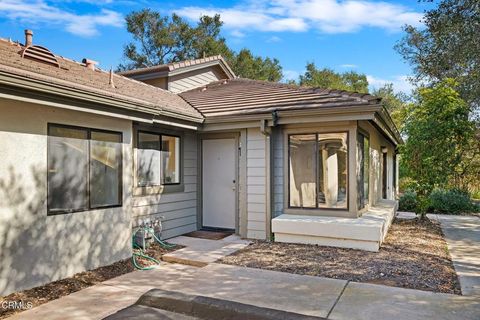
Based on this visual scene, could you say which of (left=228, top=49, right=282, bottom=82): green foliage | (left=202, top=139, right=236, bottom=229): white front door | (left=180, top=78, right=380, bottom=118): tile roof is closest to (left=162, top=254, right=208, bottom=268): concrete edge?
(left=202, top=139, right=236, bottom=229): white front door

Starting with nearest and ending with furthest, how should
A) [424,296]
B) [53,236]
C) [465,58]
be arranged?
1. [424,296]
2. [53,236]
3. [465,58]

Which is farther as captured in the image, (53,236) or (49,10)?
(49,10)

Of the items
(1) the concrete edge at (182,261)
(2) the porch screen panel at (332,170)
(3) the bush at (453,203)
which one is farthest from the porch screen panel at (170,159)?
(3) the bush at (453,203)

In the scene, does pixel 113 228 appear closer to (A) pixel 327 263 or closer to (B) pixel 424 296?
(A) pixel 327 263

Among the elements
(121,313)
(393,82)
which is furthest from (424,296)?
(393,82)

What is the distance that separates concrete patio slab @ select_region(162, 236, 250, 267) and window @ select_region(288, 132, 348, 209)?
1486mm

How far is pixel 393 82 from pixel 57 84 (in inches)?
1429

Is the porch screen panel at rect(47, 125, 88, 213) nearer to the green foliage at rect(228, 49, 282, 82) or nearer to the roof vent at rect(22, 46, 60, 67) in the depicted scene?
the roof vent at rect(22, 46, 60, 67)

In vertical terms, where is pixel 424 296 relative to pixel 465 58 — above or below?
below

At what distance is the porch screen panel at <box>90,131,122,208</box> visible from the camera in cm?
529

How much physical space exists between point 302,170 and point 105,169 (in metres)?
3.84

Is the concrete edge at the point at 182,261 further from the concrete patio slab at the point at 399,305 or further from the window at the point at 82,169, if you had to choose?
the concrete patio slab at the point at 399,305

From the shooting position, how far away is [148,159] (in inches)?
277

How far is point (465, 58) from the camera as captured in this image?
6.55 metres
